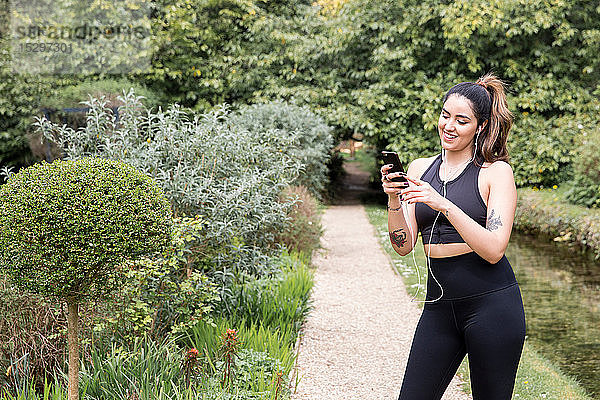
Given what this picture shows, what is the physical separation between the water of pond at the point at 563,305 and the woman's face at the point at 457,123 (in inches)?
109

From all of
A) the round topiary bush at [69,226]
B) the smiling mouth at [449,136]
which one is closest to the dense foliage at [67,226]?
the round topiary bush at [69,226]

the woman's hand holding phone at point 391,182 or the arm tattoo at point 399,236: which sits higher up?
the woman's hand holding phone at point 391,182

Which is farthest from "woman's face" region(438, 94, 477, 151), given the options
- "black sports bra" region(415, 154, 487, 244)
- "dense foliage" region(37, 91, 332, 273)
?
"dense foliage" region(37, 91, 332, 273)

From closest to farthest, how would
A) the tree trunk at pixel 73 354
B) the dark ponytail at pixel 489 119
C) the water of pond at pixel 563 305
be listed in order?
the dark ponytail at pixel 489 119 → the tree trunk at pixel 73 354 → the water of pond at pixel 563 305

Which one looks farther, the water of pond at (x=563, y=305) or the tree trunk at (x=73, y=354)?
the water of pond at (x=563, y=305)

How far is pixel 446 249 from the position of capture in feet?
7.80

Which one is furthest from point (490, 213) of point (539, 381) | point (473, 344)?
point (539, 381)

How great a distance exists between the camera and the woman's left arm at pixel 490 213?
2.11m

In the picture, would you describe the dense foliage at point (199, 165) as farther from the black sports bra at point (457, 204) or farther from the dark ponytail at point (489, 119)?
the dark ponytail at point (489, 119)

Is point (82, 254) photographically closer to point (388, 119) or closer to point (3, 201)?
point (3, 201)

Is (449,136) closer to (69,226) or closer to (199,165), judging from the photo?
(69,226)

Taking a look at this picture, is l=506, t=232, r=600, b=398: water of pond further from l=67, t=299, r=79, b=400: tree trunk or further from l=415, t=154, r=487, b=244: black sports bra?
l=67, t=299, r=79, b=400: tree trunk

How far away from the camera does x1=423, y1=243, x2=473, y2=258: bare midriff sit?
7.68ft

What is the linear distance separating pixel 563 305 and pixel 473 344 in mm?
4861
